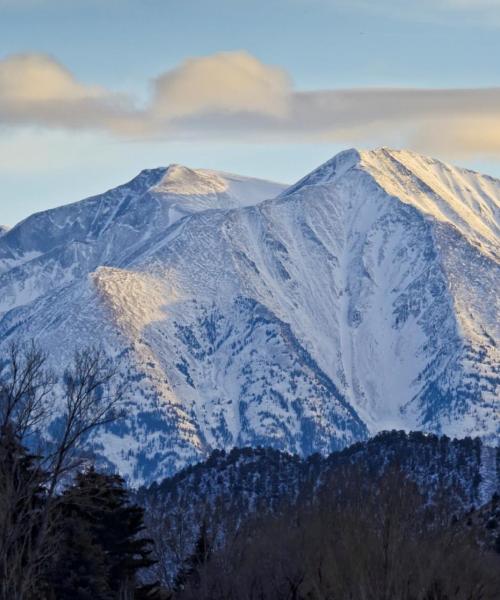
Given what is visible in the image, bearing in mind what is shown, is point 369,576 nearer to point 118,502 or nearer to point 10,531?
point 118,502

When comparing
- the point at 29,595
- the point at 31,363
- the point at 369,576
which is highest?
the point at 31,363

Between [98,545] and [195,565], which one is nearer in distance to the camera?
[98,545]

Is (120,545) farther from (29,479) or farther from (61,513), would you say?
(29,479)

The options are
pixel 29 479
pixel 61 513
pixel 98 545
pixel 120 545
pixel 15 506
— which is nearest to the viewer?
pixel 29 479

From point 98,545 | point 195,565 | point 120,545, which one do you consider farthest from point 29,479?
point 195,565

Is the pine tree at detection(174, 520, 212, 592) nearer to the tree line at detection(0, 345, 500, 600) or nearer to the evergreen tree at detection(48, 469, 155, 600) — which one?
the tree line at detection(0, 345, 500, 600)

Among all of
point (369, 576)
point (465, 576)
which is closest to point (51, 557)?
point (369, 576)

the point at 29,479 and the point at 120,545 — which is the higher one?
the point at 120,545

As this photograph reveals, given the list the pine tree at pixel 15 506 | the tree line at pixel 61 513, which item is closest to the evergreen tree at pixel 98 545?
the tree line at pixel 61 513

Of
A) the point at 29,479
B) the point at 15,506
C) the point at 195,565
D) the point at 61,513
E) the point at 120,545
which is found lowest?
the point at 15,506

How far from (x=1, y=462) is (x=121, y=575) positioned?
13981 millimetres

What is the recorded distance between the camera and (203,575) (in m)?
115

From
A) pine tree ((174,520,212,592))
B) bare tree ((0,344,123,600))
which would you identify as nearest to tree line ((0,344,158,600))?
bare tree ((0,344,123,600))

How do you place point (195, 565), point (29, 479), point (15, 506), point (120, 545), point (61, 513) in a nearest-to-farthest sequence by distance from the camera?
1. point (29, 479)
2. point (15, 506)
3. point (61, 513)
4. point (120, 545)
5. point (195, 565)
